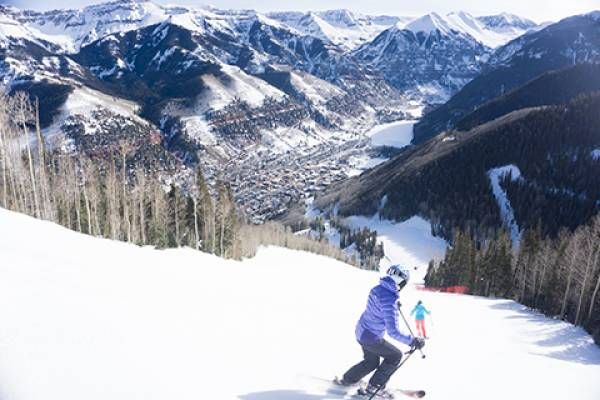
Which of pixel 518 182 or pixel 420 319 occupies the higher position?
pixel 420 319

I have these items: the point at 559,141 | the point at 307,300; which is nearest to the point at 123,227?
the point at 307,300

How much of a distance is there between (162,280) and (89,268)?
2740mm

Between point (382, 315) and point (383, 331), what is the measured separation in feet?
1.42

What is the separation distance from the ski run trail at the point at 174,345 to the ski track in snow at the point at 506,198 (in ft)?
465

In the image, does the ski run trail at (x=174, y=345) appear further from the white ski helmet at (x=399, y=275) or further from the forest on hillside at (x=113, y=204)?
the forest on hillside at (x=113, y=204)

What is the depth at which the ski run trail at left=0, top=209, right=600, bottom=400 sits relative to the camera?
8.91m

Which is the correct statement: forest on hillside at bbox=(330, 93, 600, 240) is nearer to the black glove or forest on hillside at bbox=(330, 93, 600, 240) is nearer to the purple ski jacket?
the black glove

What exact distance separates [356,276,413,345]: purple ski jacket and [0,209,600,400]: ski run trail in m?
1.80

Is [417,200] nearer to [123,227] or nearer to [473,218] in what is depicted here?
[473,218]

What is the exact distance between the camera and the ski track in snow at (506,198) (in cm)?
15150

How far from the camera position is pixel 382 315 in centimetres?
1060

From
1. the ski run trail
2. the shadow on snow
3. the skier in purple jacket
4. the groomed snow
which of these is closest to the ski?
the skier in purple jacket

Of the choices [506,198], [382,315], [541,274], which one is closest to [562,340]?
[541,274]

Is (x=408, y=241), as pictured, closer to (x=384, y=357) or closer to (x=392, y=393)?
(x=392, y=393)
